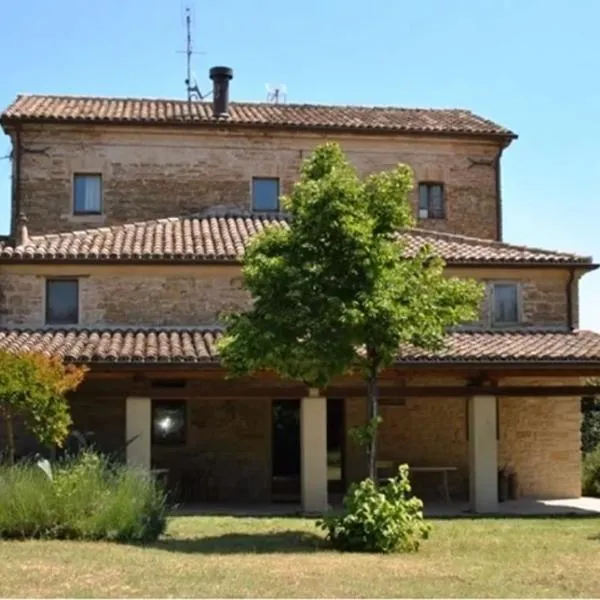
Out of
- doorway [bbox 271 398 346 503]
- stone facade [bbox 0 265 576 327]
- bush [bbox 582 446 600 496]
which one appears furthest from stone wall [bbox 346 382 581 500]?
stone facade [bbox 0 265 576 327]

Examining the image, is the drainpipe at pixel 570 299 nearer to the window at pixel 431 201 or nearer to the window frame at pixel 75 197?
the window at pixel 431 201

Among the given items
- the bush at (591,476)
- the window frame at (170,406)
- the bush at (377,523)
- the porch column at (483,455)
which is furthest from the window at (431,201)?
the bush at (377,523)

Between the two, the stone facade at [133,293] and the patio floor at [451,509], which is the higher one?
the stone facade at [133,293]

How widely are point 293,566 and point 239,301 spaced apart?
10.4 m

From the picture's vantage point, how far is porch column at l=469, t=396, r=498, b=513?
2038cm

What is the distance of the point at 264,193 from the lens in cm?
2694

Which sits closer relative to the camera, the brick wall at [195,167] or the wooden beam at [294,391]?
the wooden beam at [294,391]

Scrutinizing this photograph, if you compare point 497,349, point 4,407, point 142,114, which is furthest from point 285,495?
point 142,114

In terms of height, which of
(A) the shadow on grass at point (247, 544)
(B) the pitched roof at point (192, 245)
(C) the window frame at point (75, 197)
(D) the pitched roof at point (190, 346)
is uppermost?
(C) the window frame at point (75, 197)

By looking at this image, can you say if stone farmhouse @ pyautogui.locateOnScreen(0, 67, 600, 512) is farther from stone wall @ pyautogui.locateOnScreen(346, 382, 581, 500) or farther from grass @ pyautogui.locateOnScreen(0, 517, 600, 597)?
grass @ pyautogui.locateOnScreen(0, 517, 600, 597)

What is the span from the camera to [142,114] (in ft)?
87.8

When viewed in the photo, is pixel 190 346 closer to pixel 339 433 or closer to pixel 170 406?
pixel 170 406

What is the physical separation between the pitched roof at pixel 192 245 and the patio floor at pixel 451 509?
5027 mm

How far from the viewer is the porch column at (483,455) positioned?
20375 mm
